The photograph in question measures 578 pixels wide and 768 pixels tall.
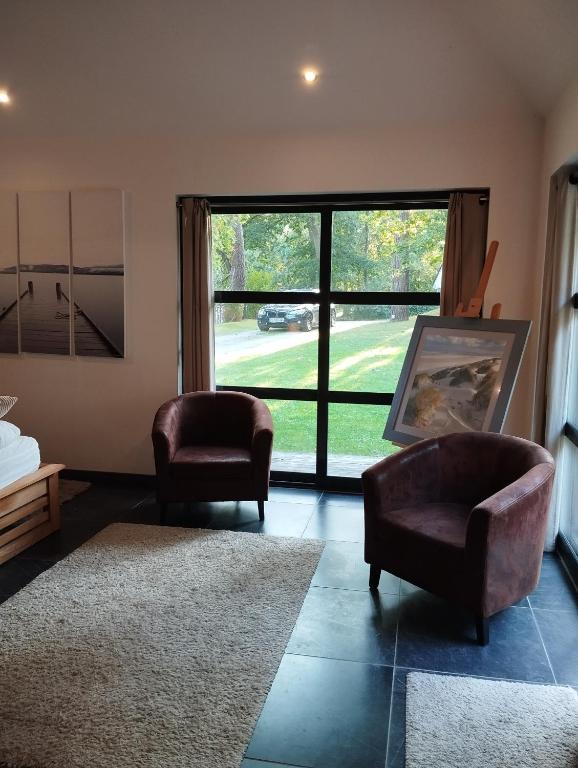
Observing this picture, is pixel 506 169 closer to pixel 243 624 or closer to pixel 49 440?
pixel 243 624

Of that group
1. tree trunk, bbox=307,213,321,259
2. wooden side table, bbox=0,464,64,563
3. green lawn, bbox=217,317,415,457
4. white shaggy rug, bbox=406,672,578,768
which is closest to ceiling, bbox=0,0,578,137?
tree trunk, bbox=307,213,321,259

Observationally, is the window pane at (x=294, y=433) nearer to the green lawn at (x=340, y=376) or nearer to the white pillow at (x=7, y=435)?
the green lawn at (x=340, y=376)

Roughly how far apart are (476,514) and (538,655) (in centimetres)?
73

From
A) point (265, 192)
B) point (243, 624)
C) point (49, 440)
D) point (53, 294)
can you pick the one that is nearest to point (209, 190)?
point (265, 192)

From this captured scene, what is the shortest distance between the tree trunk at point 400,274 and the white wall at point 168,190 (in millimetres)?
400

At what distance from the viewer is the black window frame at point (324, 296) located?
17.1ft

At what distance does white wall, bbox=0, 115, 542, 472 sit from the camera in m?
4.77

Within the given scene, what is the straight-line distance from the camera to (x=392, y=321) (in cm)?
537

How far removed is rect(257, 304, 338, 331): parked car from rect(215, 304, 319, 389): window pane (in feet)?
0.04

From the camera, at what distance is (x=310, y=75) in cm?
451

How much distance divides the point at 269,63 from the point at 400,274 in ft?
5.99

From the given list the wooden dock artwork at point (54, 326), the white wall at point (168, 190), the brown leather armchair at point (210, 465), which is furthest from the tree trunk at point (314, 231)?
the wooden dock artwork at point (54, 326)

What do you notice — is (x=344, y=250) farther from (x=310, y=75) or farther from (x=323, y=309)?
(x=310, y=75)

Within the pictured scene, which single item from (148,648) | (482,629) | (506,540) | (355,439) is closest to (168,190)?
(355,439)
